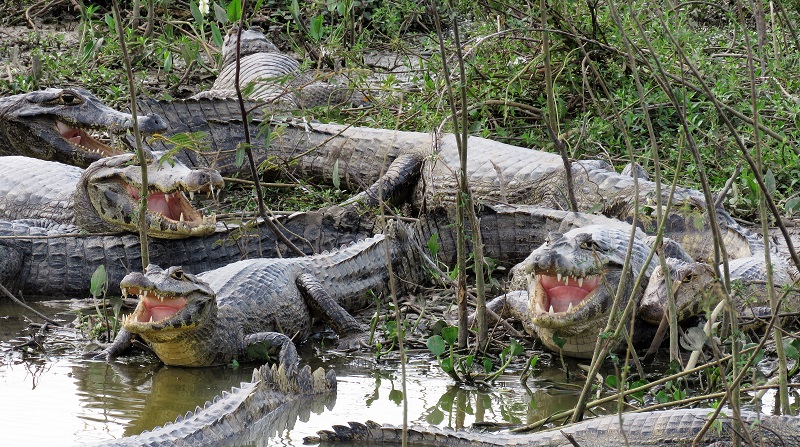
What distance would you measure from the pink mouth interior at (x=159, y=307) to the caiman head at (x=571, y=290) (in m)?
1.49

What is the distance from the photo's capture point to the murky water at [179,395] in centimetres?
404

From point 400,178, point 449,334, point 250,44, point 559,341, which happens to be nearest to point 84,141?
point 400,178

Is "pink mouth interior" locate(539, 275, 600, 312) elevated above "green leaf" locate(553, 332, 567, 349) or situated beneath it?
elevated above

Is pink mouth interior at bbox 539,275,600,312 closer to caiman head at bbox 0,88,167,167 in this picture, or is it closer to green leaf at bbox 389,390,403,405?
green leaf at bbox 389,390,403,405

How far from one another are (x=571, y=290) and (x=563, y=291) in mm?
37

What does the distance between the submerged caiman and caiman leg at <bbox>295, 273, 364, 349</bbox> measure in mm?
966

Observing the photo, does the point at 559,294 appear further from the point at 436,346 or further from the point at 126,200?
the point at 126,200

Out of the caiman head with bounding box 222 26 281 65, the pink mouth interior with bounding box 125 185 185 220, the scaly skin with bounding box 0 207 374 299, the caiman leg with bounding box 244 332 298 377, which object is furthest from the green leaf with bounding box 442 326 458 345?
the caiman head with bounding box 222 26 281 65

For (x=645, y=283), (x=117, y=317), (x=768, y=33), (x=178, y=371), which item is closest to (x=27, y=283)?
(x=117, y=317)

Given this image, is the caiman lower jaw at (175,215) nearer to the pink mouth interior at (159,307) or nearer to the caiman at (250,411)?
the pink mouth interior at (159,307)

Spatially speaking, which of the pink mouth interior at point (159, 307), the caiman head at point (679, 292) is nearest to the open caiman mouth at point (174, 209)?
the pink mouth interior at point (159, 307)

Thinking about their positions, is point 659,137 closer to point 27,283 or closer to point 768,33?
point 768,33

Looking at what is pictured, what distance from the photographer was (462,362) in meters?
4.56

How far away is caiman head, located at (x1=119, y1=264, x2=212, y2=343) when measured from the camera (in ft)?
14.8
